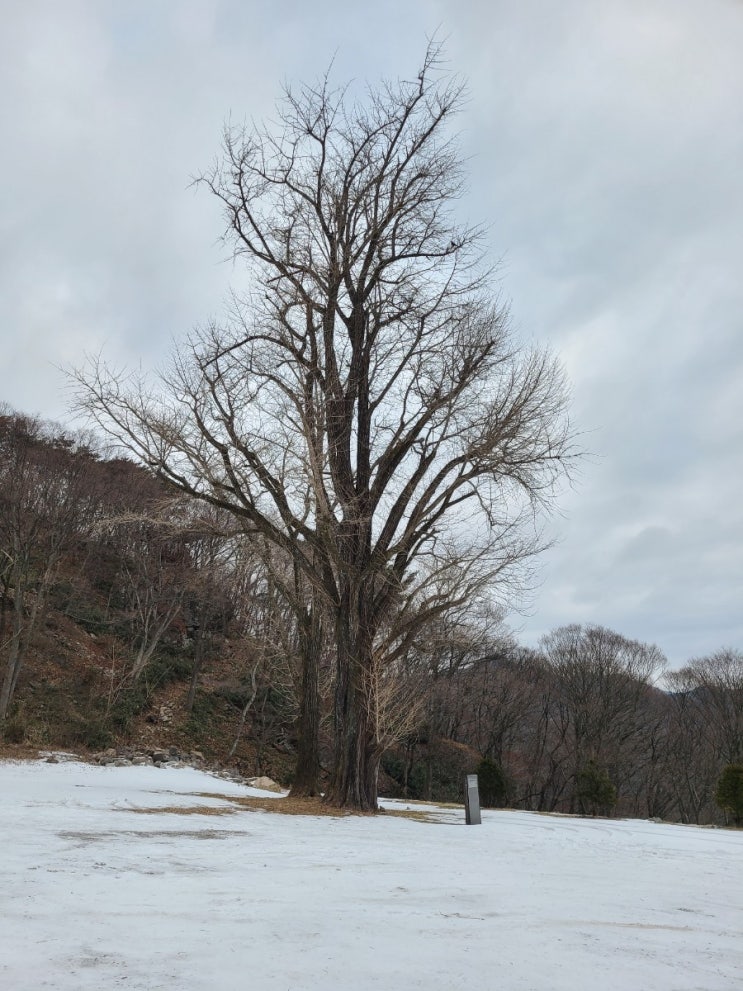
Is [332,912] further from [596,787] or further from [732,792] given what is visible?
[596,787]

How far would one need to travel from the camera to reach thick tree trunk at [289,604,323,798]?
44.7 feet

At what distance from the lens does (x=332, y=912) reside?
4082 millimetres

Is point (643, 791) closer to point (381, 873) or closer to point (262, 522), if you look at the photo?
point (262, 522)

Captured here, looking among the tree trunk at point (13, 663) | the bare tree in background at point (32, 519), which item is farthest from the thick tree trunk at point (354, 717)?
the tree trunk at point (13, 663)

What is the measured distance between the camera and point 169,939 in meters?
3.28

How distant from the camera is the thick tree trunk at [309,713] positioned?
536 inches

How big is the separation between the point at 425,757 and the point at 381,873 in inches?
1304

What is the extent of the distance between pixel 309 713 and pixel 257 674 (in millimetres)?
17889

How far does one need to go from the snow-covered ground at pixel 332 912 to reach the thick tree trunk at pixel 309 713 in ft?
17.4

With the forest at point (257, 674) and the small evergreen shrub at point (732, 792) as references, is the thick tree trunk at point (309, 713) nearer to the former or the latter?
the forest at point (257, 674)

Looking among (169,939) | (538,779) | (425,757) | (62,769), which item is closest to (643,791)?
(538,779)

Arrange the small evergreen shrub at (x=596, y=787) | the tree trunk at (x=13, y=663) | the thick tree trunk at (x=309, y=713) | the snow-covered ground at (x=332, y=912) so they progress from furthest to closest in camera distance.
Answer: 1. the small evergreen shrub at (x=596, y=787)
2. the tree trunk at (x=13, y=663)
3. the thick tree trunk at (x=309, y=713)
4. the snow-covered ground at (x=332, y=912)

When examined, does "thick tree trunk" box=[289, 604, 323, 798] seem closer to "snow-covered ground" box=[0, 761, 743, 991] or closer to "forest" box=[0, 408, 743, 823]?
"forest" box=[0, 408, 743, 823]

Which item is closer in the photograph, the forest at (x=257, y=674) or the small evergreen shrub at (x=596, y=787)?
the forest at (x=257, y=674)
